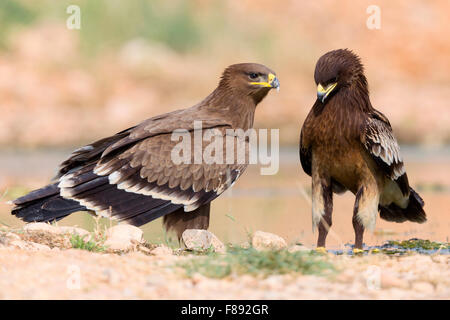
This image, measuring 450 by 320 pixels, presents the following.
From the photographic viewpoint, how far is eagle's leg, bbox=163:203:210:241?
7188 mm

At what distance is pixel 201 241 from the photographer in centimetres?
664

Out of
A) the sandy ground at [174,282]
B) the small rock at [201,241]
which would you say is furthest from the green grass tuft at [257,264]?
the small rock at [201,241]

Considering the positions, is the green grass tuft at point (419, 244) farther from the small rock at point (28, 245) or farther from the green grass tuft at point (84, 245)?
the small rock at point (28, 245)

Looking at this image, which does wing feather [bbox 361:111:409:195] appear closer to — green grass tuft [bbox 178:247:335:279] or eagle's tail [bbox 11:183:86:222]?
green grass tuft [bbox 178:247:335:279]

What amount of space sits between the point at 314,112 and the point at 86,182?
2175 mm

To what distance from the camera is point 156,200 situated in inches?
279

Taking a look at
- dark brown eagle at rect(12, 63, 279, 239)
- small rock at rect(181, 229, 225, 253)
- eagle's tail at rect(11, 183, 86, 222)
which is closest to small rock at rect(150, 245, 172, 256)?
small rock at rect(181, 229, 225, 253)

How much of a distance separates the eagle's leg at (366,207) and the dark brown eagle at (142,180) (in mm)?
1205

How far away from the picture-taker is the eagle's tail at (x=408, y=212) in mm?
7625

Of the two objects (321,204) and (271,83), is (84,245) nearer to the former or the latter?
(321,204)

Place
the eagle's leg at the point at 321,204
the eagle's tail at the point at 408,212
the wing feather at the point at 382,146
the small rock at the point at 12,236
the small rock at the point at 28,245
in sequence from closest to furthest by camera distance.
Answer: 1. the small rock at the point at 28,245
2. the small rock at the point at 12,236
3. the wing feather at the point at 382,146
4. the eagle's leg at the point at 321,204
5. the eagle's tail at the point at 408,212

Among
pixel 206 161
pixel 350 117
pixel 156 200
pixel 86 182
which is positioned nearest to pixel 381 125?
pixel 350 117

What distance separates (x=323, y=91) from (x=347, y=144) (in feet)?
1.65

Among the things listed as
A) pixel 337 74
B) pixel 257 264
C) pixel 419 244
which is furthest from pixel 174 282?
pixel 419 244
